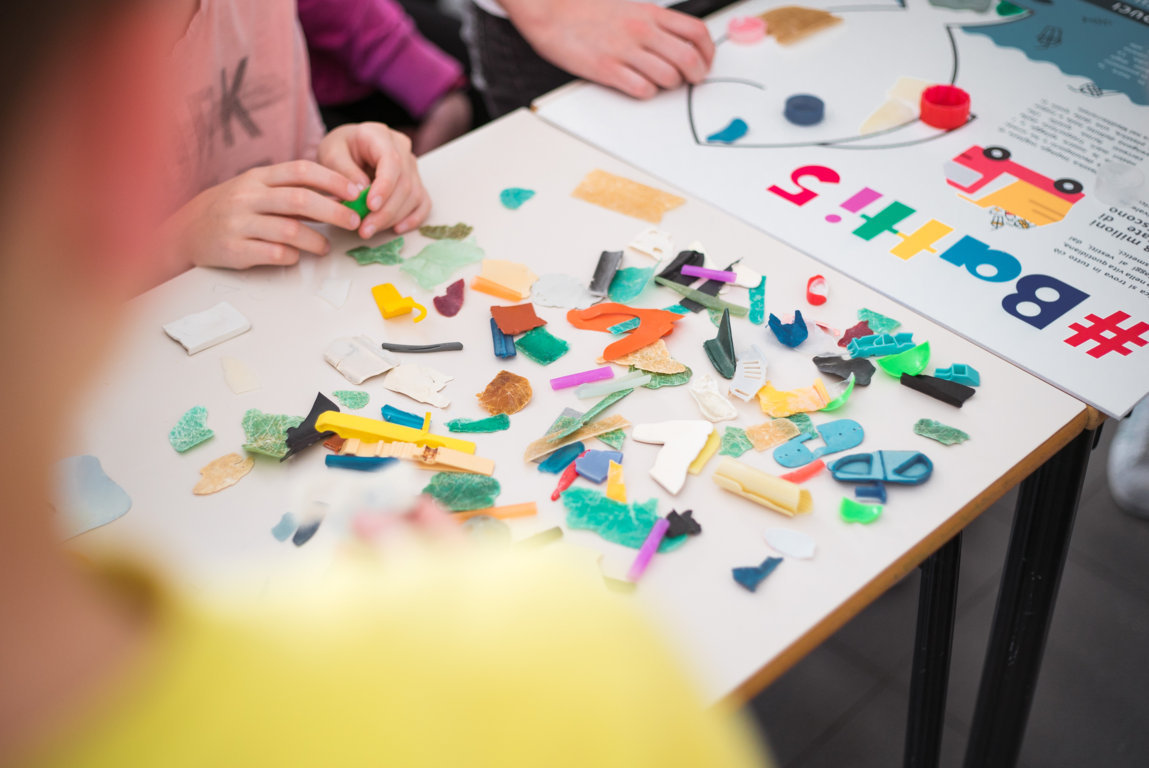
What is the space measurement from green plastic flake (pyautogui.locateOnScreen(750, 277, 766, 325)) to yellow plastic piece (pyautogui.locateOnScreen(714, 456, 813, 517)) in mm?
156

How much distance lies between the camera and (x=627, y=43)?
96cm

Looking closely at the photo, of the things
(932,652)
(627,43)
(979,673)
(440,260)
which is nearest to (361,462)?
(440,260)

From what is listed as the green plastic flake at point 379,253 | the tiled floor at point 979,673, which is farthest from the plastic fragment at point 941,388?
the tiled floor at point 979,673

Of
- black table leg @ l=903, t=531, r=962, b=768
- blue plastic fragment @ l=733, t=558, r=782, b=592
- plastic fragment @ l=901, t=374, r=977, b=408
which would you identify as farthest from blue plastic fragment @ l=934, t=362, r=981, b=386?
blue plastic fragment @ l=733, t=558, r=782, b=592

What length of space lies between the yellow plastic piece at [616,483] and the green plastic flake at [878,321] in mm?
238

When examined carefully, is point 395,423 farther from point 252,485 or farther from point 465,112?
point 465,112

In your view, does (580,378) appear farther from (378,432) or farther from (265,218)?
(265,218)

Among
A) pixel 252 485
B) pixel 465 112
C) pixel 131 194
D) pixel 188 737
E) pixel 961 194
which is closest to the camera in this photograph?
pixel 131 194

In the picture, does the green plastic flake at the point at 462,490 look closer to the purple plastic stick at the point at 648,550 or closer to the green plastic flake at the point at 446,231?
the purple plastic stick at the point at 648,550

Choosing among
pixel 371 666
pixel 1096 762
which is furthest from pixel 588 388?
pixel 1096 762

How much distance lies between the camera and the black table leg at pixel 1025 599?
667mm

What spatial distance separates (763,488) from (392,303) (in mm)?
335

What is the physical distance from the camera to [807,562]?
52 centimetres

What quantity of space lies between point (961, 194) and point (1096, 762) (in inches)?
28.6
